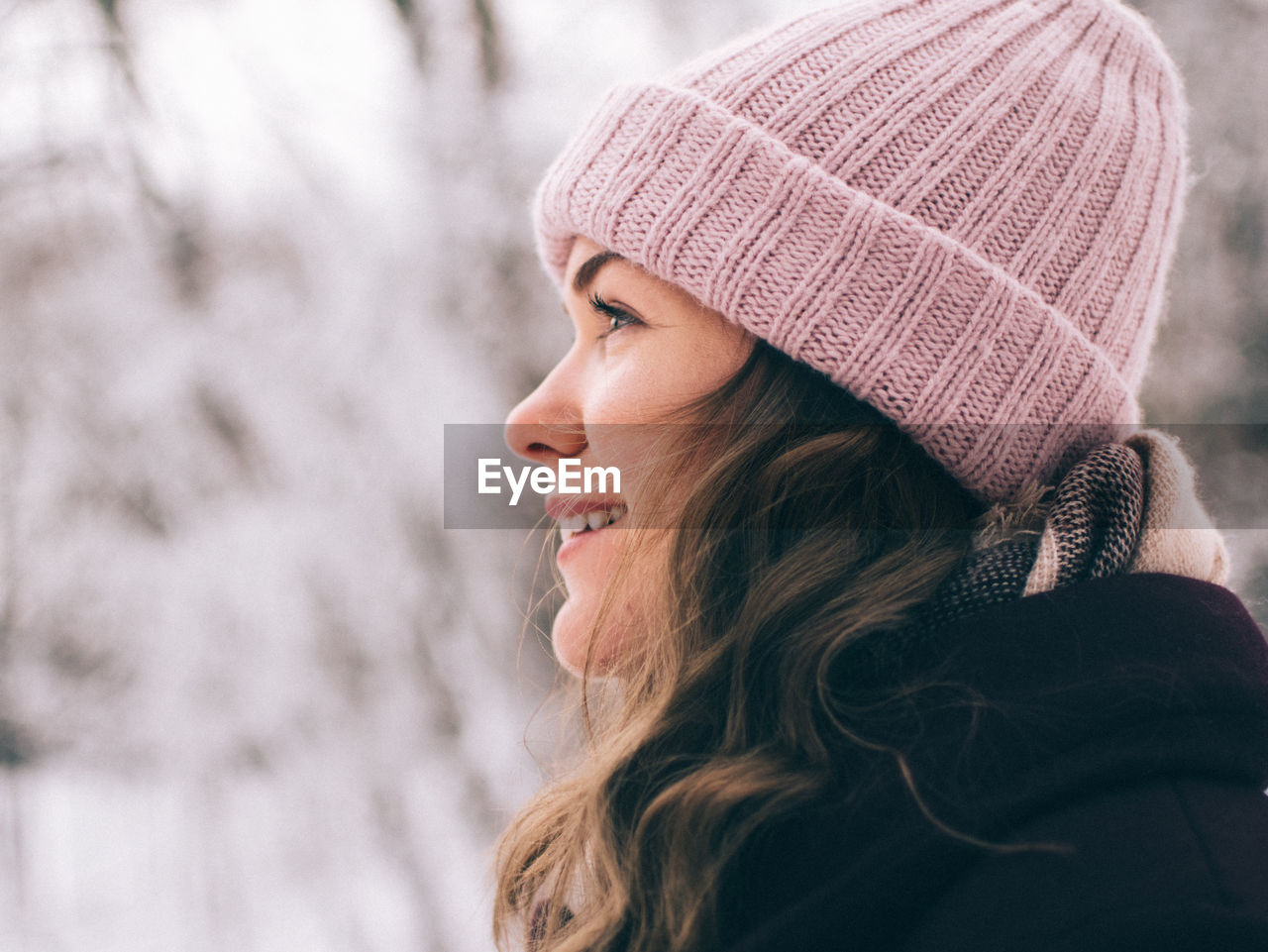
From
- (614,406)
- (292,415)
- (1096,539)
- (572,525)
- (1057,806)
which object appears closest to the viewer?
(1057,806)

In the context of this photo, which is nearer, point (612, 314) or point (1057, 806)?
point (1057, 806)

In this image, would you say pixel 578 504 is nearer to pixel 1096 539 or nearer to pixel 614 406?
pixel 614 406

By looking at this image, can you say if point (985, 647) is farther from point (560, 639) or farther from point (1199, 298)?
point (1199, 298)

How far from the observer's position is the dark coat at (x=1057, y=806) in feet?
1.51

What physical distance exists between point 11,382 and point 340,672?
68 centimetres

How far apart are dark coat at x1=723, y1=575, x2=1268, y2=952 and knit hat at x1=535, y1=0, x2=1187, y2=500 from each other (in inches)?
7.8

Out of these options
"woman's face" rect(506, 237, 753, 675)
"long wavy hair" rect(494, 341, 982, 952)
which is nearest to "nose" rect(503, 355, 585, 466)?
"woman's face" rect(506, 237, 753, 675)

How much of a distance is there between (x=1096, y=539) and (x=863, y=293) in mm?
292

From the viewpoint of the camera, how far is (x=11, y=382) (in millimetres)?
1166

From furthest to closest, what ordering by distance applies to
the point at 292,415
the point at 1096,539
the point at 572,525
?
the point at 292,415 → the point at 572,525 → the point at 1096,539

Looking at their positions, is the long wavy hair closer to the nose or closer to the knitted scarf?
the knitted scarf

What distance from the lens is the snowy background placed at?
1.18m

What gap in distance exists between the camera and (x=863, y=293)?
687 mm

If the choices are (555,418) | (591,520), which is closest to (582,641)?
(591,520)
